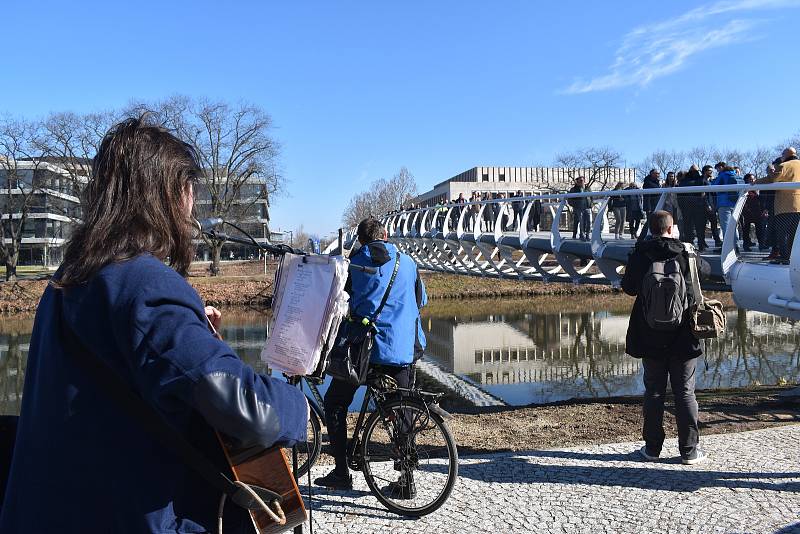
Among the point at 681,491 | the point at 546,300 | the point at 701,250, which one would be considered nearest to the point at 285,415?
the point at 681,491

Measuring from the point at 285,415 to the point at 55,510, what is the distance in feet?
1.66

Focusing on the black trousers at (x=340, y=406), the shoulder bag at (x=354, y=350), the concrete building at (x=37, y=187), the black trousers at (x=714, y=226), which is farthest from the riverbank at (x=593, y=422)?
the concrete building at (x=37, y=187)

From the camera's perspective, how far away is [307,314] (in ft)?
8.39

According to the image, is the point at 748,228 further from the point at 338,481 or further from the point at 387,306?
the point at 338,481

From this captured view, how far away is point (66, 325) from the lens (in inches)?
54.9

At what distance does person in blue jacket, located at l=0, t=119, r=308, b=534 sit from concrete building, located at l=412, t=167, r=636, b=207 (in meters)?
69.7

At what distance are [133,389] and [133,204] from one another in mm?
403

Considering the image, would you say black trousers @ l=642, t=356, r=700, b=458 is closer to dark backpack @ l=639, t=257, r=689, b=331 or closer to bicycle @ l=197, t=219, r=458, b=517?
dark backpack @ l=639, t=257, r=689, b=331

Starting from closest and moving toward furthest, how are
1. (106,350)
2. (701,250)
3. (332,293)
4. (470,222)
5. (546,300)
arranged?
(106,350)
(332,293)
(701,250)
(470,222)
(546,300)

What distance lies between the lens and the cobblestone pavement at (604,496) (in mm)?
3738

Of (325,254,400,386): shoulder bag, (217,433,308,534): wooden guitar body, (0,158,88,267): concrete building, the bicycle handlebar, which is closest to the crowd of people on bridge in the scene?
(325,254,400,386): shoulder bag

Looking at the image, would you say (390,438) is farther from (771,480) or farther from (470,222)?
(470,222)

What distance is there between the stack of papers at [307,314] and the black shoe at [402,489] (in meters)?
1.75

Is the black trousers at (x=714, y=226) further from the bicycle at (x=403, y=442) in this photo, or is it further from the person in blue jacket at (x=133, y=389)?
the person in blue jacket at (x=133, y=389)
